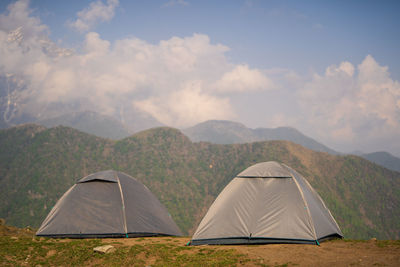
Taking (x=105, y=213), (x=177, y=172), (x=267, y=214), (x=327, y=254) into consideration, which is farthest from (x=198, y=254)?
(x=177, y=172)

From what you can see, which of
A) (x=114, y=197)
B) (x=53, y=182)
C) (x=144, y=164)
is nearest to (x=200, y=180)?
(x=144, y=164)

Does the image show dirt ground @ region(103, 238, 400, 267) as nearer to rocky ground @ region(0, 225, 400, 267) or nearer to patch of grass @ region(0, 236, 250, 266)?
rocky ground @ region(0, 225, 400, 267)

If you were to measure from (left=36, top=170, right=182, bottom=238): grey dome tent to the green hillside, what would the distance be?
92512mm

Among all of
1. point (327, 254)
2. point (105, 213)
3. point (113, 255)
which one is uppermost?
point (105, 213)

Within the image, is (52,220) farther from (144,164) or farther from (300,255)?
(144,164)

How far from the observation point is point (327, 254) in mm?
9625

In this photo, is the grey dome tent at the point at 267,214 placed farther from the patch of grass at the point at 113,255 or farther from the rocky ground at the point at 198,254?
the patch of grass at the point at 113,255

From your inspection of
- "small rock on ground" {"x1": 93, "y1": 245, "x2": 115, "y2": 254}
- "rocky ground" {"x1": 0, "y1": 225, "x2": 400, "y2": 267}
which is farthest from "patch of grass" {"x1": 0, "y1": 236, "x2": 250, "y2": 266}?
"small rock on ground" {"x1": 93, "y1": 245, "x2": 115, "y2": 254}

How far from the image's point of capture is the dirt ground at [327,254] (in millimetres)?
8597

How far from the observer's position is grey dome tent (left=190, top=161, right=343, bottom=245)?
11719mm

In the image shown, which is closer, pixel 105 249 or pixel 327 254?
pixel 327 254

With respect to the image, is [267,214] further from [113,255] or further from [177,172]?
[177,172]

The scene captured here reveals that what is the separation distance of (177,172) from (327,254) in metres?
126

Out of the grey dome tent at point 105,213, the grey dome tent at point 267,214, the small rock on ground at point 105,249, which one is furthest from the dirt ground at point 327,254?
the grey dome tent at point 105,213
